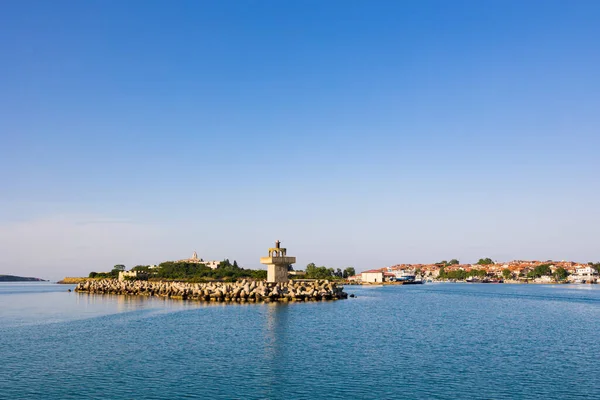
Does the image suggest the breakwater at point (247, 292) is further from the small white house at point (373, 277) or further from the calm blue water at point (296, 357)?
the small white house at point (373, 277)

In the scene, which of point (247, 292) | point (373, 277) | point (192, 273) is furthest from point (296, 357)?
point (373, 277)

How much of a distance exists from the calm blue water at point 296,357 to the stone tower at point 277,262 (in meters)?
26.1

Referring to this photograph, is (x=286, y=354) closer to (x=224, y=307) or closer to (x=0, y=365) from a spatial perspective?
(x=0, y=365)

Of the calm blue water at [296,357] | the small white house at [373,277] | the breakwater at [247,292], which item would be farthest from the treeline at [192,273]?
the calm blue water at [296,357]

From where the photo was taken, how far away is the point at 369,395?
2308 cm

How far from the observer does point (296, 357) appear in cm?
3145

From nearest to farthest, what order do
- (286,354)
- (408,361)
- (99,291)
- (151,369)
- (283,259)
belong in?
(151,369)
(408,361)
(286,354)
(283,259)
(99,291)

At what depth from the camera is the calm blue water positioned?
24.0 m

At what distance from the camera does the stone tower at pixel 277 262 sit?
80.2 metres

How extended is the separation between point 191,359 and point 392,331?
19501 mm

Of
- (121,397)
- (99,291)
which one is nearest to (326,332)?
(121,397)

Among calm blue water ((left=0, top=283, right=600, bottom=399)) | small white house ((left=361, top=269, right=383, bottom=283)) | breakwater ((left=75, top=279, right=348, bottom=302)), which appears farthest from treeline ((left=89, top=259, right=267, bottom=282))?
calm blue water ((left=0, top=283, right=600, bottom=399))

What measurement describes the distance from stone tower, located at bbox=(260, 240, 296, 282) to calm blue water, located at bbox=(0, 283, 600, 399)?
2612 centimetres

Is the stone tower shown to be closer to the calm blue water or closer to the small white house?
the calm blue water
